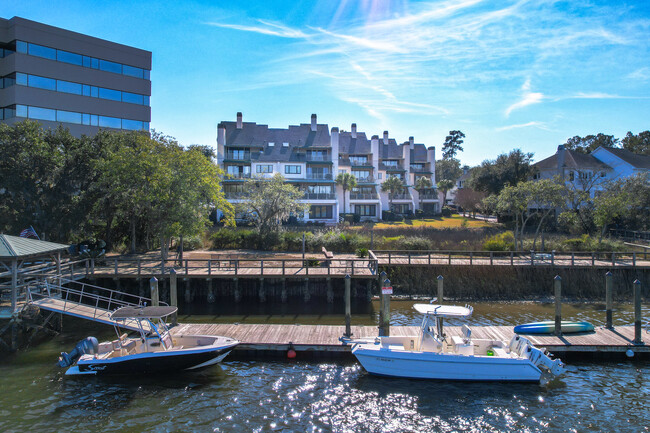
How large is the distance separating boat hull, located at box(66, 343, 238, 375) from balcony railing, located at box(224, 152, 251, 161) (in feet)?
153

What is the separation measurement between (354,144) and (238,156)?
19470 mm

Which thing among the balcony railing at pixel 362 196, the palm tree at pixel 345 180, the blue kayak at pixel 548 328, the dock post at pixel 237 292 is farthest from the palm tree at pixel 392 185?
the blue kayak at pixel 548 328

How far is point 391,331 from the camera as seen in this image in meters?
17.0

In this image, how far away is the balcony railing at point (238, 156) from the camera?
5894 cm

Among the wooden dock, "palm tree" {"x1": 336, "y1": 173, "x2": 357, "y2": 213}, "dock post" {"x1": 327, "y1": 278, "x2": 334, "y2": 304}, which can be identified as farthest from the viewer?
"palm tree" {"x1": 336, "y1": 173, "x2": 357, "y2": 213}

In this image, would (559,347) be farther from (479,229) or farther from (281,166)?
(281,166)

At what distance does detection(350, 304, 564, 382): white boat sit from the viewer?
13719 millimetres

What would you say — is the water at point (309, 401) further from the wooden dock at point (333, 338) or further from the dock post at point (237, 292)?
the dock post at point (237, 292)

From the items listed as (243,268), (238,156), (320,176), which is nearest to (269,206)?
(243,268)

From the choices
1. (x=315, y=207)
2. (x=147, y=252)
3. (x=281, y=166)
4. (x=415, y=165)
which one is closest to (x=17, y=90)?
(x=147, y=252)

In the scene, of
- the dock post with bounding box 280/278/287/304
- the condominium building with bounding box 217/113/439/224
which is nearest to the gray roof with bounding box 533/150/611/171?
the condominium building with bounding box 217/113/439/224

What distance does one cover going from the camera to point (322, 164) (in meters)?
60.6

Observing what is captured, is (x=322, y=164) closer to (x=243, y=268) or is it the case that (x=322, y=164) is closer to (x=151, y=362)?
(x=243, y=268)

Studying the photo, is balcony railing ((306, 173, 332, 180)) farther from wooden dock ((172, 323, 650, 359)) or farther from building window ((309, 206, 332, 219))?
wooden dock ((172, 323, 650, 359))
